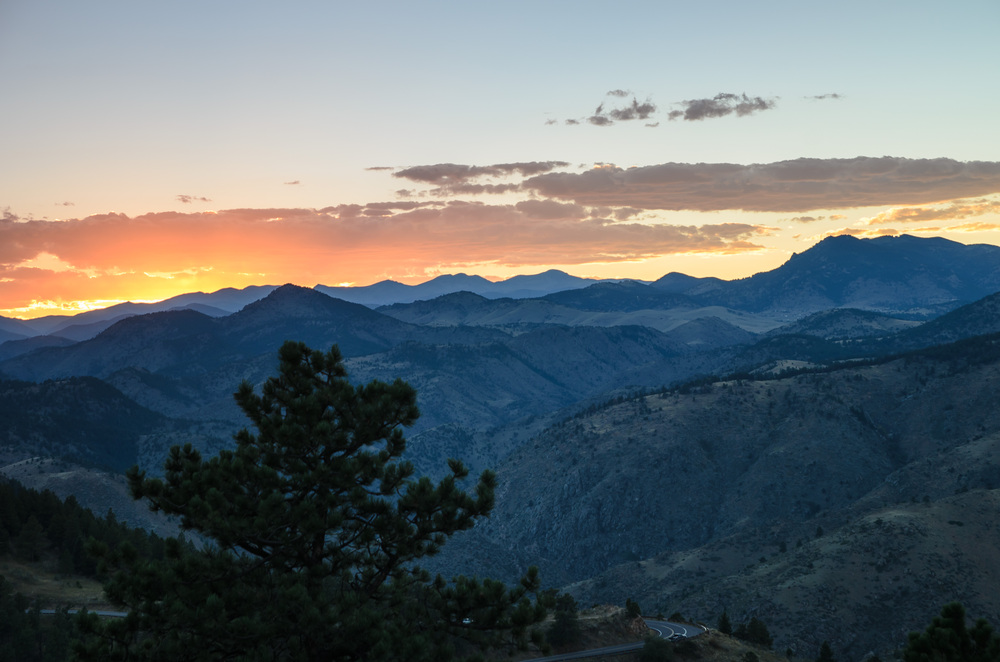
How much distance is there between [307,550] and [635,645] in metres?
40.0

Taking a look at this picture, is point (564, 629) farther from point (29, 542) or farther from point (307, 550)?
point (29, 542)

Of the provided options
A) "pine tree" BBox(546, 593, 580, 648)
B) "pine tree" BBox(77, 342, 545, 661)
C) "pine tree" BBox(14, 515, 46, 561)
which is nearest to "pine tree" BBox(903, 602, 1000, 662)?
"pine tree" BBox(77, 342, 545, 661)

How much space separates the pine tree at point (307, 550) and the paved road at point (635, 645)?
96.4ft

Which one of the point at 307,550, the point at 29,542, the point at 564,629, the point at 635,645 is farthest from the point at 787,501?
the point at 307,550

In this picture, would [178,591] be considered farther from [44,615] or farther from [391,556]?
[44,615]

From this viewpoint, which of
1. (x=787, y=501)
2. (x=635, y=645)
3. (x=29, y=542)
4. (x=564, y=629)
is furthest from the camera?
(x=787, y=501)

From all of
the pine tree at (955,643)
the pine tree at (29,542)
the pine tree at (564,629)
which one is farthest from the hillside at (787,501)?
the pine tree at (29,542)

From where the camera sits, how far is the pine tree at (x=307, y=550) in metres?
19.7

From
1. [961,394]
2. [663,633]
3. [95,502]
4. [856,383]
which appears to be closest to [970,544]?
[663,633]

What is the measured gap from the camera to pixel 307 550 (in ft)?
72.0

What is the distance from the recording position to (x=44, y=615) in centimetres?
5422

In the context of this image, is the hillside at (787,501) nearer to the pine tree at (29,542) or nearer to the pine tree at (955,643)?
the pine tree at (955,643)

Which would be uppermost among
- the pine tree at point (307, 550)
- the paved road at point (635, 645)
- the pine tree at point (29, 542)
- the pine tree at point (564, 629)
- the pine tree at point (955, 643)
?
the pine tree at point (307, 550)

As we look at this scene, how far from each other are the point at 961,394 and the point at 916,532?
81706 millimetres
